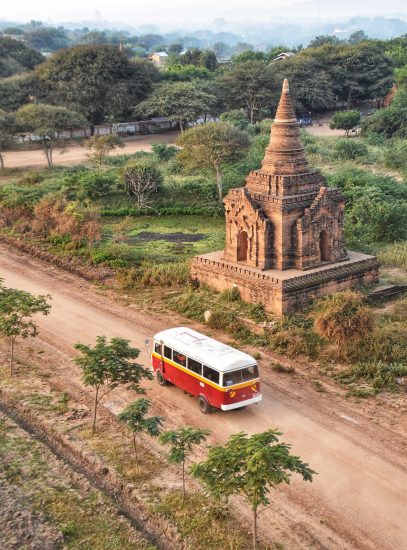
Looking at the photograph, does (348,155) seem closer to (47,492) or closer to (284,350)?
(284,350)

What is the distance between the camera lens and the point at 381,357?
2353 cm

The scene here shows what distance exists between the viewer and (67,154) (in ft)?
231

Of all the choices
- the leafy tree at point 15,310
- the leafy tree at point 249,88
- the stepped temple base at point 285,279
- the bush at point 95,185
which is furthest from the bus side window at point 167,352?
the leafy tree at point 249,88

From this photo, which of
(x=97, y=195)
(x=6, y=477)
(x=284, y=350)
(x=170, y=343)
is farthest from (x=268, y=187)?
(x=97, y=195)

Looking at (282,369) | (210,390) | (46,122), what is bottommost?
(282,369)

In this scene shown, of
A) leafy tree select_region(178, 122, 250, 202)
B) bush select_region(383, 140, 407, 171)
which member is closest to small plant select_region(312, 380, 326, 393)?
leafy tree select_region(178, 122, 250, 202)

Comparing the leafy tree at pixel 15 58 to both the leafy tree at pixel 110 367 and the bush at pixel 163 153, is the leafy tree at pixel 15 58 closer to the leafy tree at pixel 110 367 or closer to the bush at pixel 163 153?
the bush at pixel 163 153

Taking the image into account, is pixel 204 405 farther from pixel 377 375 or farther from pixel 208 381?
pixel 377 375

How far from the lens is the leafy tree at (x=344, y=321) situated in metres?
23.8

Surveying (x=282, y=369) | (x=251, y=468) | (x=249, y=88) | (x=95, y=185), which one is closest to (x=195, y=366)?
(x=282, y=369)

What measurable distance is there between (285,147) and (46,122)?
3829cm

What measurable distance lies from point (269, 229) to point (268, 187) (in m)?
1.74

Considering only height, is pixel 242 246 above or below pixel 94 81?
below

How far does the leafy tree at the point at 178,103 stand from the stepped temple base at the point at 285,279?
162 feet
